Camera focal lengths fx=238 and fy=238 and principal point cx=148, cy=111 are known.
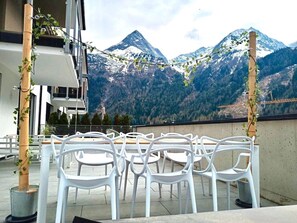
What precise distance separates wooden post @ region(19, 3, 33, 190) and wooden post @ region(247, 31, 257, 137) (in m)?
2.66

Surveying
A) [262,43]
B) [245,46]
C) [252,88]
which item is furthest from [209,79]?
[252,88]

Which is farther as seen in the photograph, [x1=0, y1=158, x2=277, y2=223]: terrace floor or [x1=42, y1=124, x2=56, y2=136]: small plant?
[x1=42, y1=124, x2=56, y2=136]: small plant

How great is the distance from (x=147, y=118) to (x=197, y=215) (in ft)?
26.7

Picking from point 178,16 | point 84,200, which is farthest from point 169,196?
point 178,16

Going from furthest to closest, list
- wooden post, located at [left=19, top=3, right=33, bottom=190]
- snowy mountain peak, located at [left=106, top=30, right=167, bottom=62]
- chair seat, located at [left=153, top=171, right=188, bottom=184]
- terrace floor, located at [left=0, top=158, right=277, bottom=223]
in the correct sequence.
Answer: snowy mountain peak, located at [left=106, top=30, right=167, bottom=62]
terrace floor, located at [left=0, top=158, right=277, bottom=223]
wooden post, located at [left=19, top=3, right=33, bottom=190]
chair seat, located at [left=153, top=171, right=188, bottom=184]

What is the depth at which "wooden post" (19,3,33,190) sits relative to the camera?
7.82ft

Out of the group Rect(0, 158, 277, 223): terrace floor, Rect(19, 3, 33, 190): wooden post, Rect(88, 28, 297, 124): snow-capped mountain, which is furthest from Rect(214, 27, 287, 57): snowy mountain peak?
Rect(19, 3, 33, 190): wooden post

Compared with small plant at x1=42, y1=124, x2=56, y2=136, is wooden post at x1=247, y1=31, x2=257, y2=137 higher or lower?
higher

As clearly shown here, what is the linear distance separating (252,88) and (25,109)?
2.78 m

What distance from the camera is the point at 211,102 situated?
5.08m

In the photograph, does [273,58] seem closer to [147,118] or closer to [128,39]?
[147,118]

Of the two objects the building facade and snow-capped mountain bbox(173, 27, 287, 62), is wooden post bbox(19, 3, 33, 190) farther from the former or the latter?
snow-capped mountain bbox(173, 27, 287, 62)

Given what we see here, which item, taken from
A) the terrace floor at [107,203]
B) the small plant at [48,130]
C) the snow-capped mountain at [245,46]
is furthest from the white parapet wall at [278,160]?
the small plant at [48,130]

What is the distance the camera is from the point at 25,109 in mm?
2430
